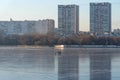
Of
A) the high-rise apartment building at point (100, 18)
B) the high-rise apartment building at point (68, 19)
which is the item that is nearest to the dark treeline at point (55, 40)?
the high-rise apartment building at point (68, 19)

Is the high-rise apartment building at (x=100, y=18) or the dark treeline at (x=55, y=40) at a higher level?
the high-rise apartment building at (x=100, y=18)

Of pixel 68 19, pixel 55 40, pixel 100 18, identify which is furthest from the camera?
pixel 100 18

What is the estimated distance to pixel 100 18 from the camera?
424 feet

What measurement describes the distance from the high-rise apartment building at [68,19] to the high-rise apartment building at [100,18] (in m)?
5.63

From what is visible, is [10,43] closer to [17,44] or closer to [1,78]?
[17,44]

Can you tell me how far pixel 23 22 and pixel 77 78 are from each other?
133 meters

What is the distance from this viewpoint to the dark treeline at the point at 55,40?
90.4 metres

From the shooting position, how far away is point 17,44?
3836 inches

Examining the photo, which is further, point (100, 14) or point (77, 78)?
point (100, 14)

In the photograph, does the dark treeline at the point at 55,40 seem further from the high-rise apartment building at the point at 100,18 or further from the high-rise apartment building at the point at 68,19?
the high-rise apartment building at the point at 100,18

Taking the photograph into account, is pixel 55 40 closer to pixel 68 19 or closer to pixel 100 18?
pixel 68 19

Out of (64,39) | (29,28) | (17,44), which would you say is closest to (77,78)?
(64,39)

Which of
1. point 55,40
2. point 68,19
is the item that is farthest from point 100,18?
point 55,40

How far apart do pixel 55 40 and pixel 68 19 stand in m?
35.8
